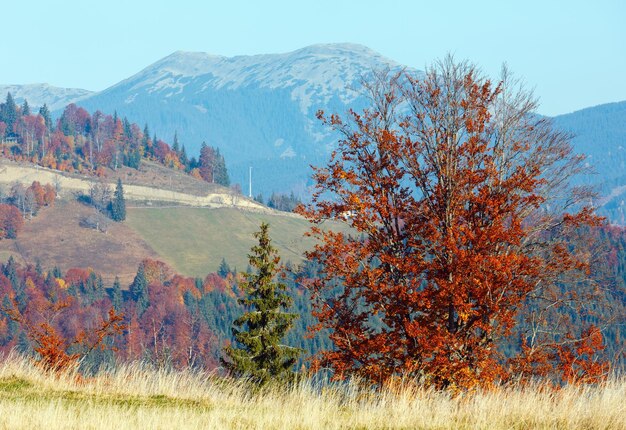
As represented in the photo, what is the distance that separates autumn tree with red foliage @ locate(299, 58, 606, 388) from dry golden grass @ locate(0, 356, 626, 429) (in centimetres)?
666

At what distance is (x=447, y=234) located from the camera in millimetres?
23688

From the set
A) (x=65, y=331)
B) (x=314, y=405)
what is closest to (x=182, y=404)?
(x=314, y=405)

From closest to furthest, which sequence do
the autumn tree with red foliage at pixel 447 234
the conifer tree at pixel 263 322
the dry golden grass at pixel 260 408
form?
the dry golden grass at pixel 260 408 → the autumn tree with red foliage at pixel 447 234 → the conifer tree at pixel 263 322

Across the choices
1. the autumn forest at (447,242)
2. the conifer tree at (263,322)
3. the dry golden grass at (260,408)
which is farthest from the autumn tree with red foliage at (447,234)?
the conifer tree at (263,322)

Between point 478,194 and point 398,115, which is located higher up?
point 398,115

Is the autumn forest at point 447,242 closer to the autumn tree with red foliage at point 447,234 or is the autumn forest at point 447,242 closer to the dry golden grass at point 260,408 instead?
the autumn tree with red foliage at point 447,234

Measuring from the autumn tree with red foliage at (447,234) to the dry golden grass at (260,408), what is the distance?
21.9 feet

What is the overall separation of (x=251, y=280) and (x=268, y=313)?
172 cm

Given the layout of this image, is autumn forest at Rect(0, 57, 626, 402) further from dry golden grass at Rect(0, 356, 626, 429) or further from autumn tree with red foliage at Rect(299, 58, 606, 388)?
dry golden grass at Rect(0, 356, 626, 429)

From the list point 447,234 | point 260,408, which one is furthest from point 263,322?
point 260,408

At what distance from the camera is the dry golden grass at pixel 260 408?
503 inches

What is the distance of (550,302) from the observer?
27797 millimetres

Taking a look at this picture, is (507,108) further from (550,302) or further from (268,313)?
(268,313)

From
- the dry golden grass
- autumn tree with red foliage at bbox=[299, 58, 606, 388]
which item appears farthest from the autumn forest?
the dry golden grass
